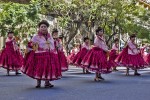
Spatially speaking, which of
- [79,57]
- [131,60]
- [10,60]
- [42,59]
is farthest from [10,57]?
[42,59]

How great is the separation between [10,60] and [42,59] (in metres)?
6.34

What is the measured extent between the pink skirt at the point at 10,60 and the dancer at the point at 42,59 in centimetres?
596

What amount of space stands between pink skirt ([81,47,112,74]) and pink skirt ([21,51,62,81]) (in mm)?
2594

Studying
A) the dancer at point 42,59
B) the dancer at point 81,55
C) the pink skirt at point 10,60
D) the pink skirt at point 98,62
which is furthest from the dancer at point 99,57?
the dancer at point 81,55

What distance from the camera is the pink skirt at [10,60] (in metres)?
18.4

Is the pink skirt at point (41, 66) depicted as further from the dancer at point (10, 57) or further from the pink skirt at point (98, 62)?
the dancer at point (10, 57)

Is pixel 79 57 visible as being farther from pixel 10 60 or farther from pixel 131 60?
pixel 10 60

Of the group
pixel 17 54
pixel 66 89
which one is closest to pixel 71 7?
pixel 17 54

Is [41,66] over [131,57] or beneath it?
beneath

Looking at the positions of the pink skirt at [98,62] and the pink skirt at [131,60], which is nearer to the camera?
the pink skirt at [98,62]

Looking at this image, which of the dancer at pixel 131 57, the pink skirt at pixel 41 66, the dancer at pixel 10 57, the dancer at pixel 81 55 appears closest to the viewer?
the pink skirt at pixel 41 66

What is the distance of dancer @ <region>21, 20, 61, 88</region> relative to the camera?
40.1 ft

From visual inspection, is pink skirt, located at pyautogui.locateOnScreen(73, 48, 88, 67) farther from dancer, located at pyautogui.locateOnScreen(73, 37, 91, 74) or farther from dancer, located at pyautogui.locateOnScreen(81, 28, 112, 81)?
dancer, located at pyautogui.locateOnScreen(81, 28, 112, 81)

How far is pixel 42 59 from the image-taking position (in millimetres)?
12312
